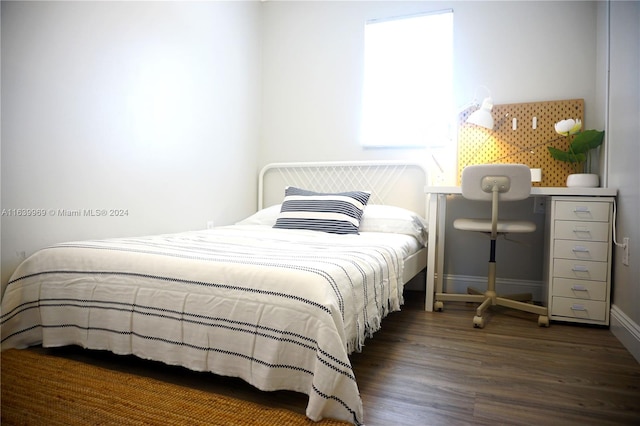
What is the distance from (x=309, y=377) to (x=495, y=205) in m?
1.67

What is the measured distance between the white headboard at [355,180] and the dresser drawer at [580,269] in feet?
→ 3.63

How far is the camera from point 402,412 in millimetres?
1355

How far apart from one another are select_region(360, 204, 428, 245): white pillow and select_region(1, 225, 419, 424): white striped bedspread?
0.79 meters

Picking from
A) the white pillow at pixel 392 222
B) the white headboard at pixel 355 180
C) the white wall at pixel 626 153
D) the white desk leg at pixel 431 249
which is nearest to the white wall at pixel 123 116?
the white headboard at pixel 355 180

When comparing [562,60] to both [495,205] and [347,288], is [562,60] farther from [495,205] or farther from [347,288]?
[347,288]

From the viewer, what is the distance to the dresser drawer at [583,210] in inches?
92.0

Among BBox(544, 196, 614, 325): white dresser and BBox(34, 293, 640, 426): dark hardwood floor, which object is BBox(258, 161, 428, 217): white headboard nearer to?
BBox(544, 196, 614, 325): white dresser

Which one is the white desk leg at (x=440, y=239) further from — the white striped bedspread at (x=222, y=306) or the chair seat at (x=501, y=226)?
the white striped bedspread at (x=222, y=306)

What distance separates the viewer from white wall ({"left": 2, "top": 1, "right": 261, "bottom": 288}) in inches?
75.4

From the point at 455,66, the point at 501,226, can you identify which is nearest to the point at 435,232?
the point at 501,226

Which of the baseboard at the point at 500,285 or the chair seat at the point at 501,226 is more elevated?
the chair seat at the point at 501,226

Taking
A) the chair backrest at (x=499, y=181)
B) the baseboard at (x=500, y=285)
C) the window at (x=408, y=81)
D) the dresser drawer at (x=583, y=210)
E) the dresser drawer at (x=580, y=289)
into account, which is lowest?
the baseboard at (x=500, y=285)

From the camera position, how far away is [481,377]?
1.64 m

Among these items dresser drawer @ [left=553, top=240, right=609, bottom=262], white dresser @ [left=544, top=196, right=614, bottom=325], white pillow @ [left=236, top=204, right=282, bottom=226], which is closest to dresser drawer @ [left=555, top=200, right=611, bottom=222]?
white dresser @ [left=544, top=196, right=614, bottom=325]
